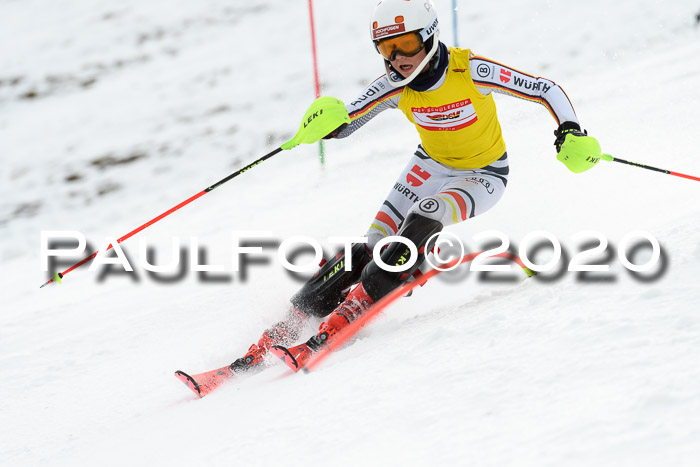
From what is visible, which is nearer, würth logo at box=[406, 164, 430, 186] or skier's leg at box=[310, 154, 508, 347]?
skier's leg at box=[310, 154, 508, 347]

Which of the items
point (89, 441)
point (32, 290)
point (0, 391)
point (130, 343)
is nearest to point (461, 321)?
point (89, 441)

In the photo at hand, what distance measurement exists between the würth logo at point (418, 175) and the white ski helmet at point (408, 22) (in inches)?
24.2

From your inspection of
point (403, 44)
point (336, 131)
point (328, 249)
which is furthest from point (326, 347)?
point (328, 249)

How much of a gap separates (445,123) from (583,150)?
2.35 ft

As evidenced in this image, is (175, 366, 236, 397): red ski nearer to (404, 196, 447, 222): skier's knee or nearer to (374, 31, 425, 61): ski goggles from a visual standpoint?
(404, 196, 447, 222): skier's knee

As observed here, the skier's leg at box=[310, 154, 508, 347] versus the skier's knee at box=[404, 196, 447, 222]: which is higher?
the skier's knee at box=[404, 196, 447, 222]

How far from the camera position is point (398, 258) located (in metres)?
3.04

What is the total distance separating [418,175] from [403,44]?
792mm

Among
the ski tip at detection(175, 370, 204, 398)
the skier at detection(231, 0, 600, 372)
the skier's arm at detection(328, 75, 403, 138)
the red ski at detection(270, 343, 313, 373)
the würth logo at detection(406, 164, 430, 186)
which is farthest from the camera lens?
the würth logo at detection(406, 164, 430, 186)

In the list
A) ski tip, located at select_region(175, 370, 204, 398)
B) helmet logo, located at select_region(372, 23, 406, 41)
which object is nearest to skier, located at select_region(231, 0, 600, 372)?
helmet logo, located at select_region(372, 23, 406, 41)

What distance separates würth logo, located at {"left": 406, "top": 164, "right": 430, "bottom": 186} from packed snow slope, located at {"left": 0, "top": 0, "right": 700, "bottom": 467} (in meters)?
0.59

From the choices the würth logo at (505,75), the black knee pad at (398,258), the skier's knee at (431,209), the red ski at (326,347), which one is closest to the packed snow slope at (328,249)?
the red ski at (326,347)

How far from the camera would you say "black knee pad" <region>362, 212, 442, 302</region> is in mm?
3051

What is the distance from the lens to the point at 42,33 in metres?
13.9
